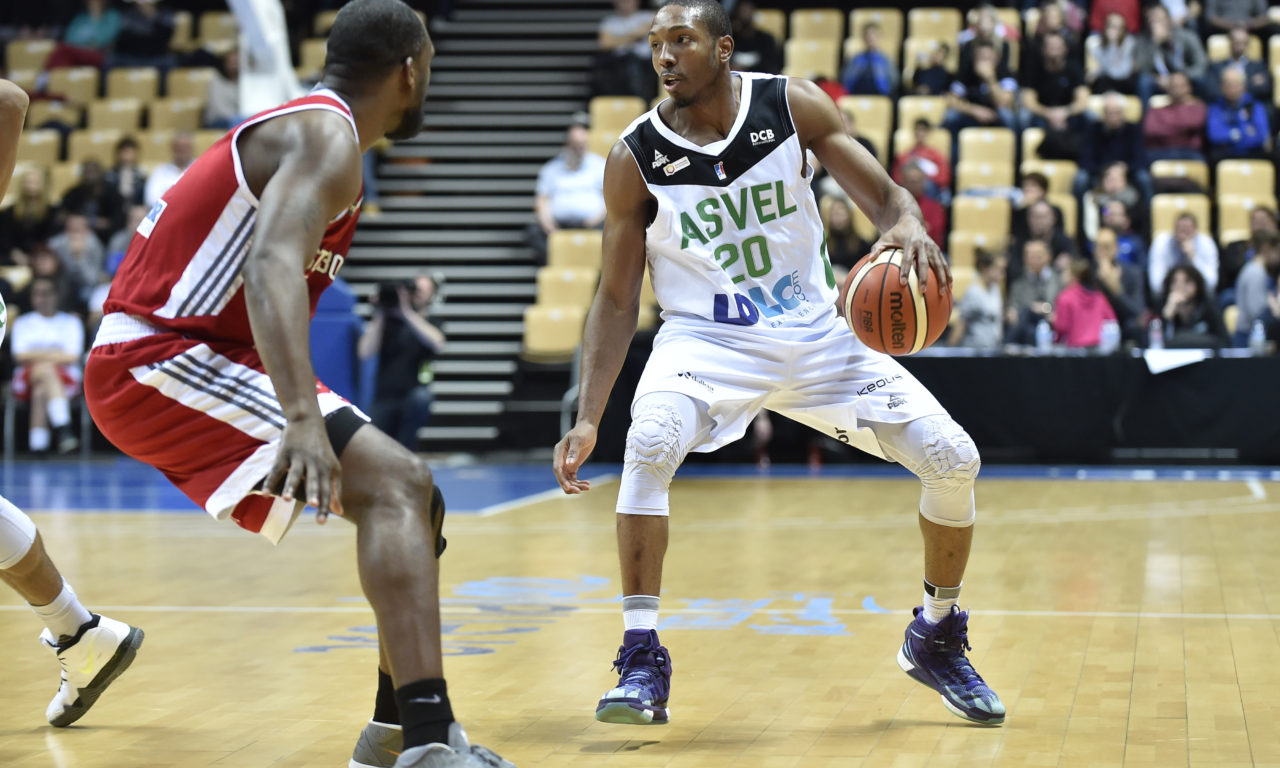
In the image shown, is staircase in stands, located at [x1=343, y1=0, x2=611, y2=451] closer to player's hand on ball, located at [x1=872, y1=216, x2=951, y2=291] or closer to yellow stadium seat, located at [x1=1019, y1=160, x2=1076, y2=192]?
yellow stadium seat, located at [x1=1019, y1=160, x2=1076, y2=192]

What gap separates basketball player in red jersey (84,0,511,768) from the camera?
113 inches

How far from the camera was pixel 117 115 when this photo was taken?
16.3 meters

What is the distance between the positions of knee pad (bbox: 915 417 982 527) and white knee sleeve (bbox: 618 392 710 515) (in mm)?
625

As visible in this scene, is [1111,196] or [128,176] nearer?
[1111,196]

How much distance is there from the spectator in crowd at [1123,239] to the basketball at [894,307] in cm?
897

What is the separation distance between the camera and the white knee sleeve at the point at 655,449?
13.5ft

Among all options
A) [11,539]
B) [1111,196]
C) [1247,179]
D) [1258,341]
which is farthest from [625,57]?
[11,539]

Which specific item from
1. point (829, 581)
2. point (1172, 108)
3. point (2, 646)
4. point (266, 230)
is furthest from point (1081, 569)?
point (1172, 108)

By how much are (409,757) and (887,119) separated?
1216 cm

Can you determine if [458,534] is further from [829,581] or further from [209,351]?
[209,351]

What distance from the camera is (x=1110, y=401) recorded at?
38.1 ft

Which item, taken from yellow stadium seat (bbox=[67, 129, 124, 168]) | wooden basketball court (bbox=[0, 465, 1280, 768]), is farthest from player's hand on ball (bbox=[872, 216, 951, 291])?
yellow stadium seat (bbox=[67, 129, 124, 168])

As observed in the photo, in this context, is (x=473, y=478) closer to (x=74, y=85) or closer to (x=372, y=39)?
(x=372, y=39)

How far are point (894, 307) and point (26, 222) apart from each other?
40.9ft
